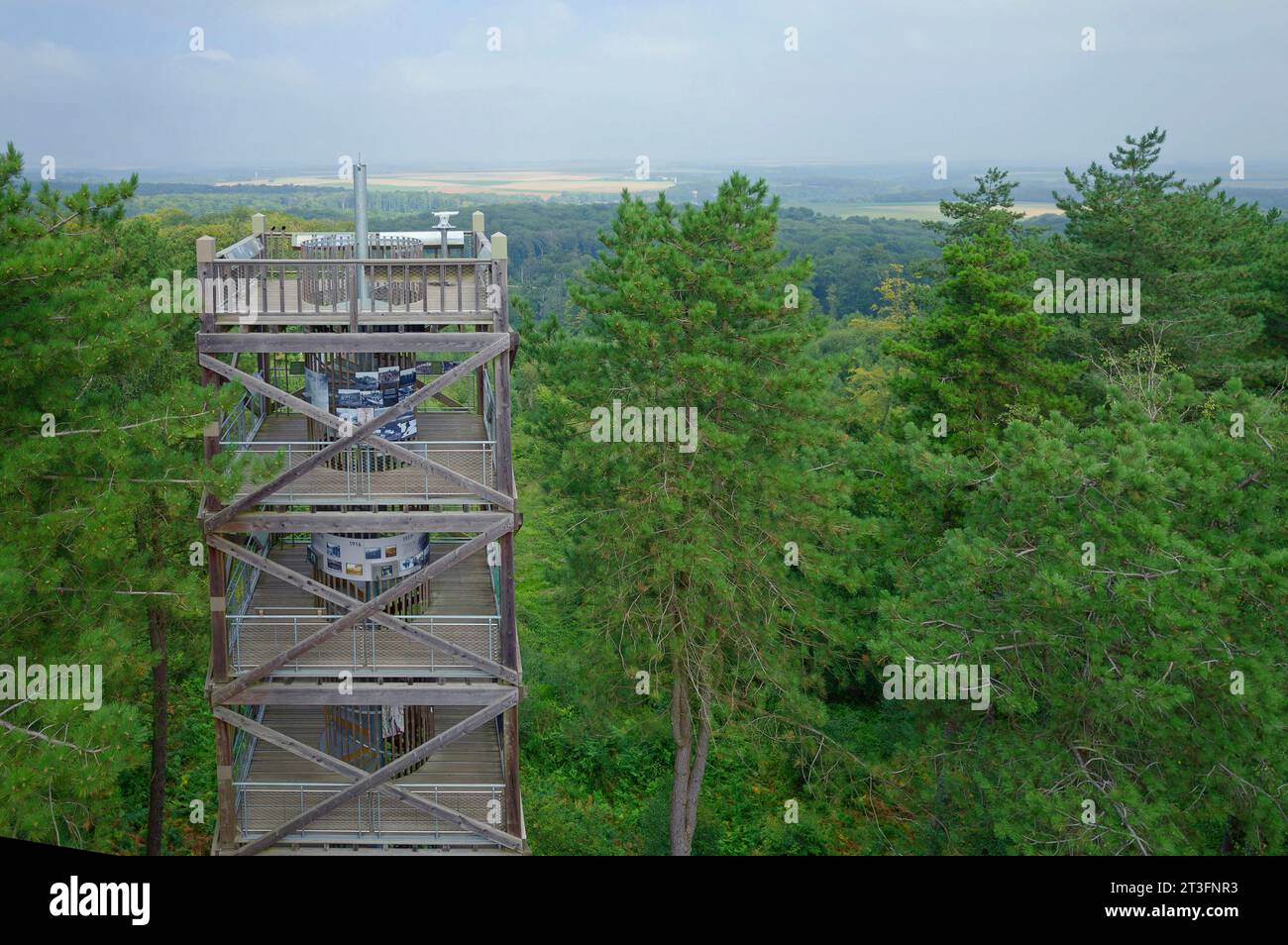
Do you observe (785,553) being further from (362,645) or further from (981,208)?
(981,208)

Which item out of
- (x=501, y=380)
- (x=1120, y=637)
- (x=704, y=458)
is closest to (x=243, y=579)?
(x=501, y=380)

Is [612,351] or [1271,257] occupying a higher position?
[1271,257]

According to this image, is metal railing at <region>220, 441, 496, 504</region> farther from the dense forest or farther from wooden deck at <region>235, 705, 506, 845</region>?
wooden deck at <region>235, 705, 506, 845</region>

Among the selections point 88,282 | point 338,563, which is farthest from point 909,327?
point 88,282

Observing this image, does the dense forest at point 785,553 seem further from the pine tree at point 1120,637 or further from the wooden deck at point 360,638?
the wooden deck at point 360,638
